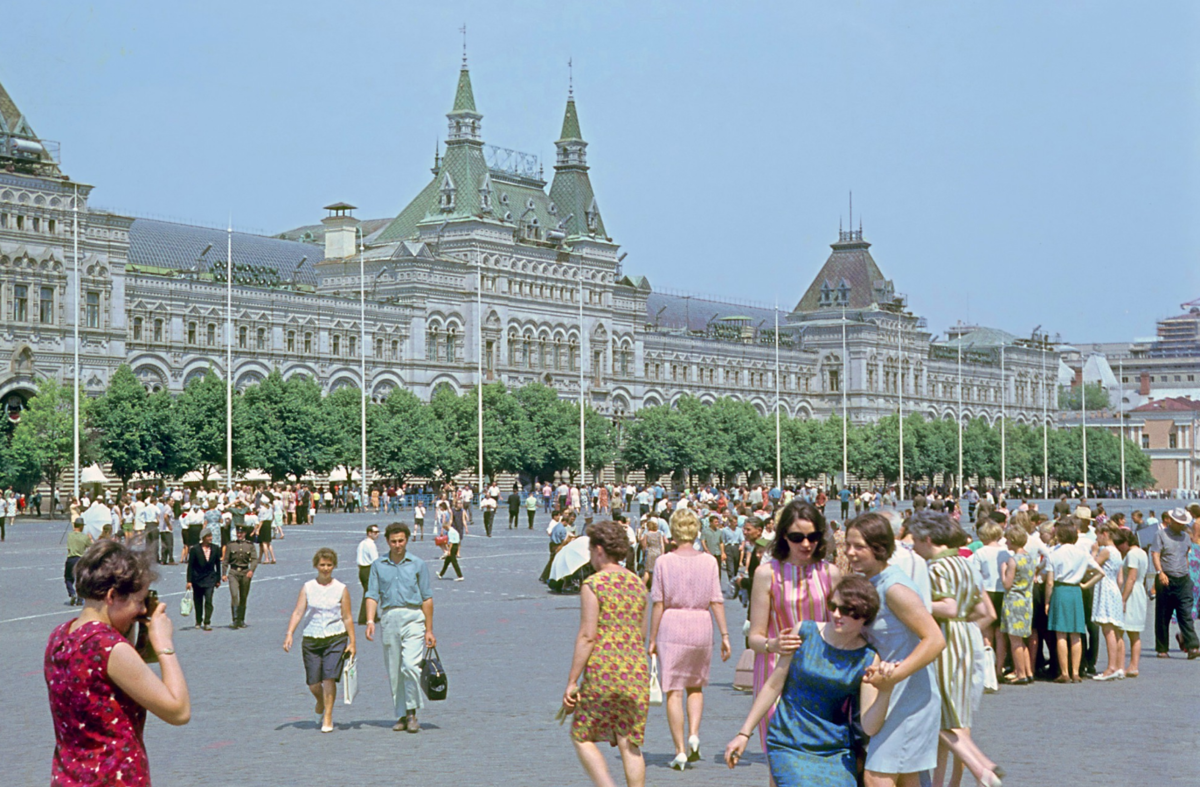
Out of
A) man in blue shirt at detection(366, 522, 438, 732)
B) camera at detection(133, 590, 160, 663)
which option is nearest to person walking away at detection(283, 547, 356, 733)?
man in blue shirt at detection(366, 522, 438, 732)

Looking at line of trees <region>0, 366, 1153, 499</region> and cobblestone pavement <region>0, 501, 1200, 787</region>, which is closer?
cobblestone pavement <region>0, 501, 1200, 787</region>

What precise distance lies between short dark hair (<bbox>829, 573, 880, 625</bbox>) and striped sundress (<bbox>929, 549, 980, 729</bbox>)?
1639 mm

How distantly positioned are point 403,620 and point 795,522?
4.81m

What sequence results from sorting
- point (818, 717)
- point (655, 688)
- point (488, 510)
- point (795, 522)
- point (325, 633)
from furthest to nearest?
point (488, 510), point (325, 633), point (655, 688), point (795, 522), point (818, 717)

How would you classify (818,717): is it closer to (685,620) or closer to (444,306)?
(685,620)

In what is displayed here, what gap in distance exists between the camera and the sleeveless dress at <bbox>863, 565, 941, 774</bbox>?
24.8ft

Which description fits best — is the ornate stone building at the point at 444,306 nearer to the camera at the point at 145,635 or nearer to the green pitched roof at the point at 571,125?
the green pitched roof at the point at 571,125

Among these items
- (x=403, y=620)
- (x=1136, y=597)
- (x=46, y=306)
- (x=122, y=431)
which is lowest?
(x=1136, y=597)

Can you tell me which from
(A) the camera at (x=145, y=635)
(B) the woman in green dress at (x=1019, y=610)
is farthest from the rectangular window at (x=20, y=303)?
(A) the camera at (x=145, y=635)

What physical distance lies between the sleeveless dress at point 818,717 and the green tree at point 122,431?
58.4 meters

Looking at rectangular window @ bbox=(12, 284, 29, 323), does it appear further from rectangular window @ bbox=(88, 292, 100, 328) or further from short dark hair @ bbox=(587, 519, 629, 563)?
short dark hair @ bbox=(587, 519, 629, 563)

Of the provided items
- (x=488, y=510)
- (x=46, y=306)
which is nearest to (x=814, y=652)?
(x=488, y=510)

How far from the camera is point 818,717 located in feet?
24.1

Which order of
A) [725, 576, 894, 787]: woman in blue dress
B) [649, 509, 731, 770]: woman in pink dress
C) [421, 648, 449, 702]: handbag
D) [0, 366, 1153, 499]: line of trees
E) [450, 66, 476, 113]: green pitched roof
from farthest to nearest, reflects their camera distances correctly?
[450, 66, 476, 113]: green pitched roof
[0, 366, 1153, 499]: line of trees
[421, 648, 449, 702]: handbag
[649, 509, 731, 770]: woman in pink dress
[725, 576, 894, 787]: woman in blue dress
